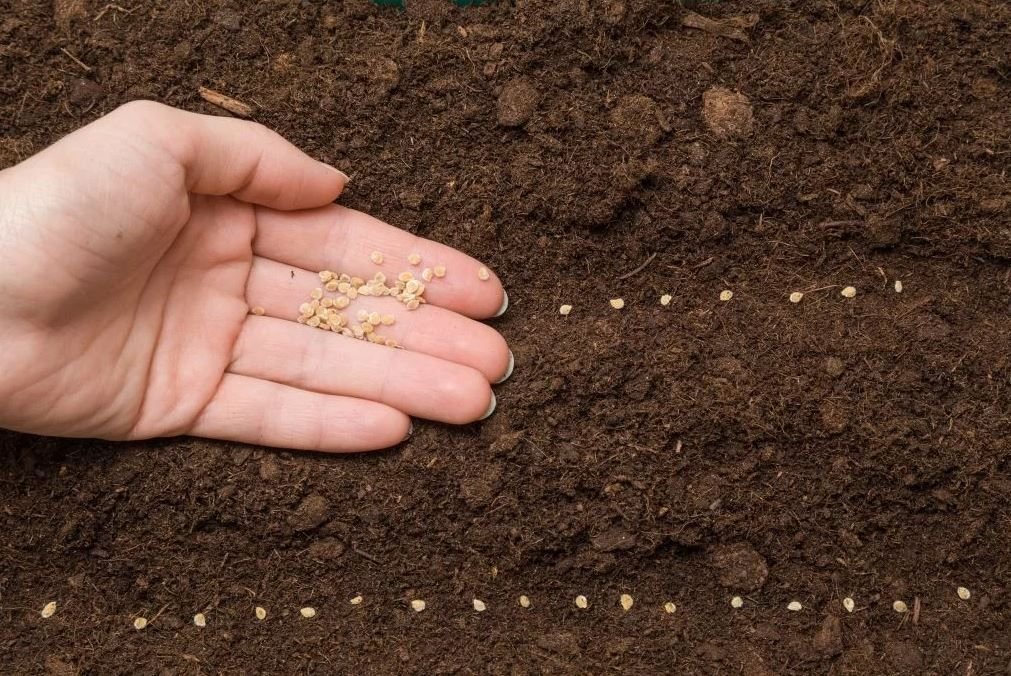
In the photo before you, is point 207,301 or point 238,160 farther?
point 207,301

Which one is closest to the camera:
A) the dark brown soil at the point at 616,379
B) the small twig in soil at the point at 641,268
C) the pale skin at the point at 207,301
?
the pale skin at the point at 207,301

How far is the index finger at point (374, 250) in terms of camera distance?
8.14 feet

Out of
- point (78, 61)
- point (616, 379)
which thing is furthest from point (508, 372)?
point (78, 61)

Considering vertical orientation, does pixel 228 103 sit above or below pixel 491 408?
above

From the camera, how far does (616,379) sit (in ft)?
7.96

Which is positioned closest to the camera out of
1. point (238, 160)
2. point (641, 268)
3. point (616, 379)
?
point (238, 160)

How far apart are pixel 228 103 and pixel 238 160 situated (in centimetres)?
29

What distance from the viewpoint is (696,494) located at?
241cm

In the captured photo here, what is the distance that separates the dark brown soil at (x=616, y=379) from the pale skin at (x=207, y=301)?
0.11 m

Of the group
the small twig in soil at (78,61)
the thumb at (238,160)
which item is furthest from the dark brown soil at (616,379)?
the thumb at (238,160)

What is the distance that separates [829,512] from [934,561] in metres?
0.31

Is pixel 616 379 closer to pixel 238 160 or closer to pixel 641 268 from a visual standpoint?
pixel 641 268

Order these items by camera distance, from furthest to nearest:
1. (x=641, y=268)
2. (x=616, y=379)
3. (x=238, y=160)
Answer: (x=641, y=268) → (x=616, y=379) → (x=238, y=160)

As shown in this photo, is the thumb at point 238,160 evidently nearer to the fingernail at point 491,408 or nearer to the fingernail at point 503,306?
the fingernail at point 503,306
